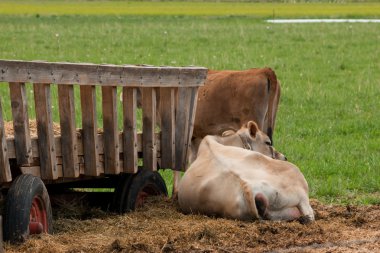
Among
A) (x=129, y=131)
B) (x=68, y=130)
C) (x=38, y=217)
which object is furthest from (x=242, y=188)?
(x=38, y=217)

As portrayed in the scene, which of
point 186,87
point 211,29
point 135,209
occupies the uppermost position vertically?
point 186,87

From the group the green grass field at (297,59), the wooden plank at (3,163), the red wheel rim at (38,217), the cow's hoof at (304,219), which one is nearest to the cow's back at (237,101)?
the green grass field at (297,59)

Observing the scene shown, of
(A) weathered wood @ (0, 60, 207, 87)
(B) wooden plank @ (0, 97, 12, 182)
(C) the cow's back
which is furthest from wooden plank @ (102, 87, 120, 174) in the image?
(C) the cow's back

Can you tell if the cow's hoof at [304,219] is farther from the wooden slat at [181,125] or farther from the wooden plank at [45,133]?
the wooden plank at [45,133]

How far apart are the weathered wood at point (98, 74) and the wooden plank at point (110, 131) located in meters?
0.16

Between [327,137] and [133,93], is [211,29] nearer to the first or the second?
[327,137]

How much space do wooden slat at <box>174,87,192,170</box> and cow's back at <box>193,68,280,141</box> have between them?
2.53 meters

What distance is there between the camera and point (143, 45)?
27859 millimetres

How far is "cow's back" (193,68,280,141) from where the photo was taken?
11133 millimetres

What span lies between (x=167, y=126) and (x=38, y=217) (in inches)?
70.7

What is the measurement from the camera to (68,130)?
24.6ft

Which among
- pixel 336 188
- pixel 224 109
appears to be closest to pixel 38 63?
pixel 336 188

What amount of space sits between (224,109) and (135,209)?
11.2ft

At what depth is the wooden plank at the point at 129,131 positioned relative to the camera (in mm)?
8039
